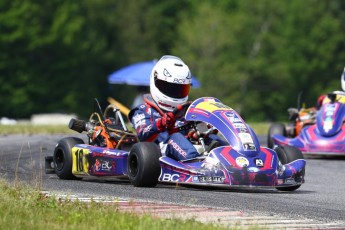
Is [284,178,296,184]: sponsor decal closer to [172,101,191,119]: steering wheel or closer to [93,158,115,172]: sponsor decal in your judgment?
[172,101,191,119]: steering wheel

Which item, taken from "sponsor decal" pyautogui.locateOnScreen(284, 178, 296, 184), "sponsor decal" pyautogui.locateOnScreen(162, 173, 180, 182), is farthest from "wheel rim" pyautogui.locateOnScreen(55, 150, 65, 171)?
"sponsor decal" pyautogui.locateOnScreen(284, 178, 296, 184)

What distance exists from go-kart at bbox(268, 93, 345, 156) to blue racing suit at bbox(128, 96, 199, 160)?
571 cm

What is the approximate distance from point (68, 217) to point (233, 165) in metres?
3.08

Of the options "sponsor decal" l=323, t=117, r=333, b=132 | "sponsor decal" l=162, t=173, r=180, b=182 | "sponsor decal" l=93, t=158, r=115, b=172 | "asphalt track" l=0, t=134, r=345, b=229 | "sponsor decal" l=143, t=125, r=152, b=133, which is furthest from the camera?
"sponsor decal" l=323, t=117, r=333, b=132

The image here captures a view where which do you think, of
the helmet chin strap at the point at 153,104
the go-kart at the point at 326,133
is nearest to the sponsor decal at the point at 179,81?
the helmet chin strap at the point at 153,104

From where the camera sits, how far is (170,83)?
40.5 ft

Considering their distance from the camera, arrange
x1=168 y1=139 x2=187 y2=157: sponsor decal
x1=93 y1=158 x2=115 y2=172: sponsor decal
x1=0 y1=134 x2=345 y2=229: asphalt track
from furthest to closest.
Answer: x1=93 y1=158 x2=115 y2=172: sponsor decal, x1=168 y1=139 x2=187 y2=157: sponsor decal, x1=0 y1=134 x2=345 y2=229: asphalt track

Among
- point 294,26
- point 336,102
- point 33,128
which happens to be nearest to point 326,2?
point 294,26

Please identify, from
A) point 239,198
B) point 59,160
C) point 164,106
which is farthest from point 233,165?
point 59,160

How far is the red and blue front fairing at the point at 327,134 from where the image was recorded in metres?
17.4

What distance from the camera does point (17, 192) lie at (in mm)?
9625

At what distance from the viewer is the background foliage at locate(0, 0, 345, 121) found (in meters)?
60.9

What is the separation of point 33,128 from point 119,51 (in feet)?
165

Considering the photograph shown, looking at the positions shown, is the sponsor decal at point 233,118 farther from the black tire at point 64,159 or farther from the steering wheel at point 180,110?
the black tire at point 64,159
